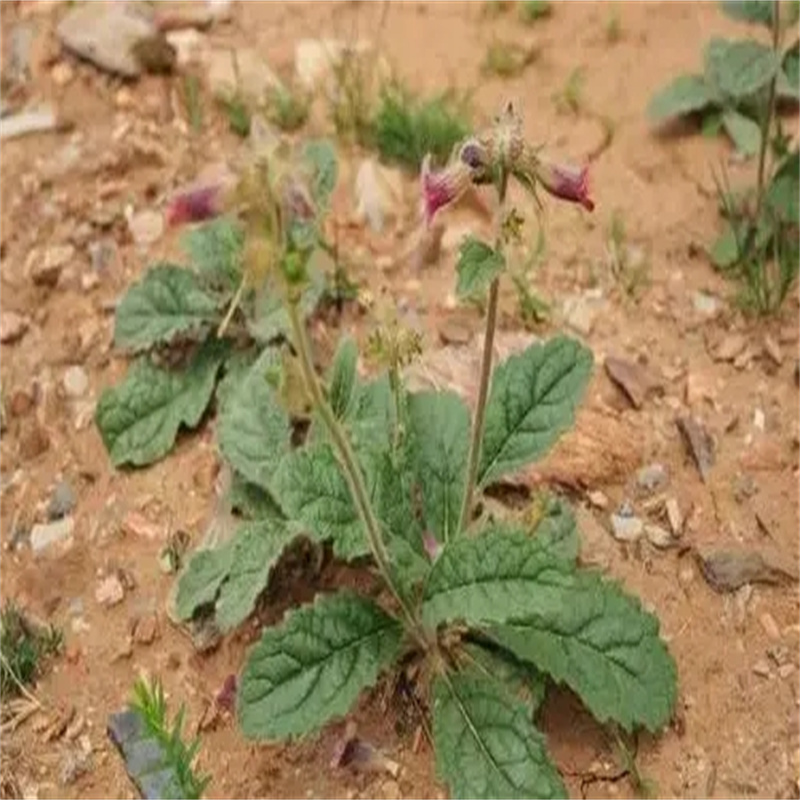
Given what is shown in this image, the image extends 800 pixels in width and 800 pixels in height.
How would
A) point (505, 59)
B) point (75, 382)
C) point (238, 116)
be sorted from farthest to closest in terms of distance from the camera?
point (505, 59) → point (238, 116) → point (75, 382)

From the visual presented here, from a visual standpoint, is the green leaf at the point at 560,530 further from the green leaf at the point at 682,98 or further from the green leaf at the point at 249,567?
the green leaf at the point at 682,98

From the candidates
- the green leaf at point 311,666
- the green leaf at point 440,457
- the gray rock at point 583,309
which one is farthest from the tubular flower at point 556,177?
the gray rock at point 583,309

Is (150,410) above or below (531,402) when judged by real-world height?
below

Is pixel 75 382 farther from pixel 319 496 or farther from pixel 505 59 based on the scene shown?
pixel 505 59

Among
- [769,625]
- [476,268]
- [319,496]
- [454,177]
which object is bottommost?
[769,625]

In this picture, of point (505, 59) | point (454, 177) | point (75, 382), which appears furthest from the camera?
point (505, 59)

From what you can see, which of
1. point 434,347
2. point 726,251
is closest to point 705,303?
point 726,251

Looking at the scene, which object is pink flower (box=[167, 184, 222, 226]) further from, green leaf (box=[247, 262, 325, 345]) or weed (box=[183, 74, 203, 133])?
weed (box=[183, 74, 203, 133])

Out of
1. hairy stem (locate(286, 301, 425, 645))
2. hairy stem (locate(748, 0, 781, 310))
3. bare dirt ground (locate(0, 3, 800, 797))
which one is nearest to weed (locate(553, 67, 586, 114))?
bare dirt ground (locate(0, 3, 800, 797))
